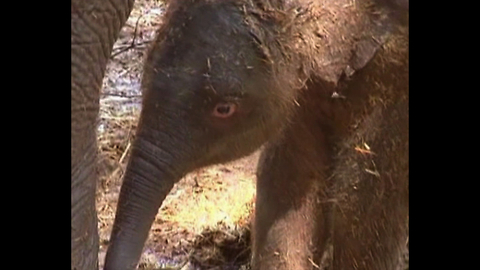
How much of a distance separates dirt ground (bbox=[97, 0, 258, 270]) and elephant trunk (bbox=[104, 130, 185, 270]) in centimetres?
87

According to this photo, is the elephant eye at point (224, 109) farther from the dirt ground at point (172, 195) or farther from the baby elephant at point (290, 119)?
the dirt ground at point (172, 195)

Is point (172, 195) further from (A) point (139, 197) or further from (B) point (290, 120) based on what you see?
(A) point (139, 197)

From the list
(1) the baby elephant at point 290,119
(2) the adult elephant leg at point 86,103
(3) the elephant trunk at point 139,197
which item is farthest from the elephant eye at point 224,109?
(2) the adult elephant leg at point 86,103

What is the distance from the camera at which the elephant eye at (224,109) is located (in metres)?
2.98

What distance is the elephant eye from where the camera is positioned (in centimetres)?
298

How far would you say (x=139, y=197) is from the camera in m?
2.83

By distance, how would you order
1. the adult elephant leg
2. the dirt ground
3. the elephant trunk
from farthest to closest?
the dirt ground
the elephant trunk
the adult elephant leg

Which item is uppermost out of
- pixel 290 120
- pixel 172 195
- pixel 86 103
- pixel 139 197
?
pixel 86 103

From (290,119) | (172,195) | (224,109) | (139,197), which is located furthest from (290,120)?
(172,195)

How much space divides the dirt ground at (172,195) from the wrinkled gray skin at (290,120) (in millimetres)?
367

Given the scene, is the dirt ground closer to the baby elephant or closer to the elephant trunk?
the baby elephant

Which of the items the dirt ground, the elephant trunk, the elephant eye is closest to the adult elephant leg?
the elephant trunk

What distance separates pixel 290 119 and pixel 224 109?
1.22 ft

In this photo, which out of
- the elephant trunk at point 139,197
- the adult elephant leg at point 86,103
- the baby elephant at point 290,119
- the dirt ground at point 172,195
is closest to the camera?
the adult elephant leg at point 86,103
